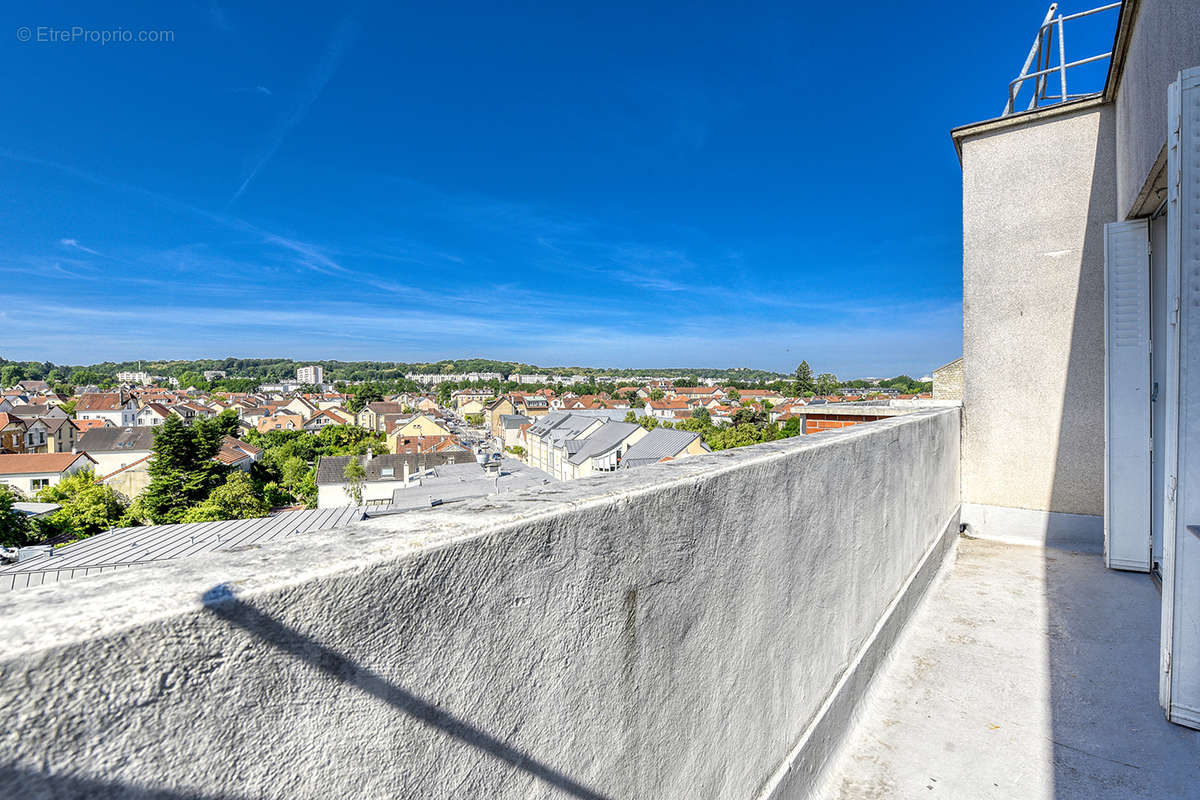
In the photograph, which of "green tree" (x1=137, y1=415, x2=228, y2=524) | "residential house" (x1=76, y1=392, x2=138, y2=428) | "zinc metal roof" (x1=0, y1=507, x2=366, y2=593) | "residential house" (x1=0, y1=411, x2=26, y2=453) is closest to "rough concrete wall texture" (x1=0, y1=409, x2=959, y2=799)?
"zinc metal roof" (x1=0, y1=507, x2=366, y2=593)

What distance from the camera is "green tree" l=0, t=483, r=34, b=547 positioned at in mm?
19641

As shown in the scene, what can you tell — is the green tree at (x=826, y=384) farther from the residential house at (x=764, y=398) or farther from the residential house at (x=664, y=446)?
the residential house at (x=664, y=446)

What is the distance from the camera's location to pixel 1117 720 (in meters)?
2.14

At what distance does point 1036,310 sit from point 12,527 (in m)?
29.4

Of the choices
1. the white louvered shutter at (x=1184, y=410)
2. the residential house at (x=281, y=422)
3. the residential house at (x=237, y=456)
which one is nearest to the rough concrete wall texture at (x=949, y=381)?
the white louvered shutter at (x=1184, y=410)

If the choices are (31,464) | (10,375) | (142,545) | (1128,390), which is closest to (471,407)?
(31,464)

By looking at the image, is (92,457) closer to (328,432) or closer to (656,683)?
(328,432)

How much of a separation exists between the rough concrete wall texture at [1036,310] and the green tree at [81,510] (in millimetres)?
30417

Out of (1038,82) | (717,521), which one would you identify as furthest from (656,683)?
(1038,82)

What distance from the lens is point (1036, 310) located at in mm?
4047

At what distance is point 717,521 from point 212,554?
1.02 metres

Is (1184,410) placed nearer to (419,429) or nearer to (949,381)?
(949,381)

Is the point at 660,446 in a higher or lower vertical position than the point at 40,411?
lower

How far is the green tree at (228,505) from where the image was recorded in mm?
23531
